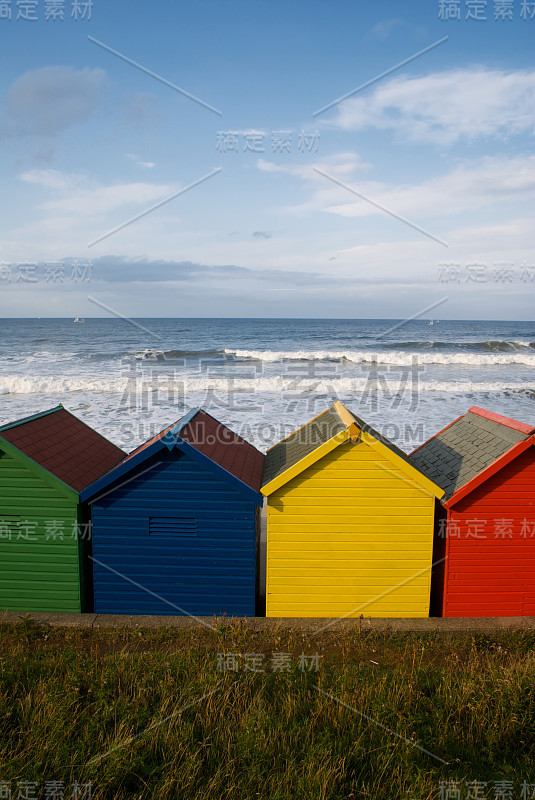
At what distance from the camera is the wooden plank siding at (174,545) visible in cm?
677

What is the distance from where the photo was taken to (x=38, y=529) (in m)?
6.88

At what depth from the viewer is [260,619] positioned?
692cm

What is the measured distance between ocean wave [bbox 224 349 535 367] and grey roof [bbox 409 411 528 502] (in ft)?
131

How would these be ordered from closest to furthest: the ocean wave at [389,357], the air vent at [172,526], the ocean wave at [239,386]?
1. the air vent at [172,526]
2. the ocean wave at [239,386]
3. the ocean wave at [389,357]

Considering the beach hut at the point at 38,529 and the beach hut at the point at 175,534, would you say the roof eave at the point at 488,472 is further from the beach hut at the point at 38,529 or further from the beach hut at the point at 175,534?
the beach hut at the point at 38,529

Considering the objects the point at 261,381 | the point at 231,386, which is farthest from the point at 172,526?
the point at 261,381

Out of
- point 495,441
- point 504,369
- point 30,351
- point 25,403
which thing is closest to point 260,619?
point 495,441

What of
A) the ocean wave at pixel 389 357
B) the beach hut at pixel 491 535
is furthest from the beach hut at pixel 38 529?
the ocean wave at pixel 389 357

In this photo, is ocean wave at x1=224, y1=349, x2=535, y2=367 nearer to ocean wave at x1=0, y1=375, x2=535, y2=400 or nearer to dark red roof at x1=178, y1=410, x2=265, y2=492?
ocean wave at x1=0, y1=375, x2=535, y2=400

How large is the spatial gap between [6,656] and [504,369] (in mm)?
44774

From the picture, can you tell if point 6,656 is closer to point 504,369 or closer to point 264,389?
point 264,389

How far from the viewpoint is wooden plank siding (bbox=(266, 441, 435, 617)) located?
680cm

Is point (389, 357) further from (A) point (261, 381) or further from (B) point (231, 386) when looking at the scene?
(B) point (231, 386)

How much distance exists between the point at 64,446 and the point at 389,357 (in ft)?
151
